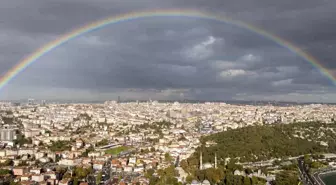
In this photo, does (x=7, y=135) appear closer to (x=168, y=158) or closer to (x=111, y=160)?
(x=111, y=160)

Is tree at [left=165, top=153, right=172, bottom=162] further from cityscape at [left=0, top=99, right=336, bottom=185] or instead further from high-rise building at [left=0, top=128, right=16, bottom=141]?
high-rise building at [left=0, top=128, right=16, bottom=141]

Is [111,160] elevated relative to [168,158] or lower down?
lower down

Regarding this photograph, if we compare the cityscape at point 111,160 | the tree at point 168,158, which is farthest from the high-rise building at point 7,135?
the tree at point 168,158

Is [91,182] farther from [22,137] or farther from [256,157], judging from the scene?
[22,137]

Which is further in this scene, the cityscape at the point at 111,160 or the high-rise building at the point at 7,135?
the high-rise building at the point at 7,135

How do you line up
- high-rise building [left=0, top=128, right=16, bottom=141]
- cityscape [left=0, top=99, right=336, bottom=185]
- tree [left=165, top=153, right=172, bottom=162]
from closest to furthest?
cityscape [left=0, top=99, right=336, bottom=185], tree [left=165, top=153, right=172, bottom=162], high-rise building [left=0, top=128, right=16, bottom=141]

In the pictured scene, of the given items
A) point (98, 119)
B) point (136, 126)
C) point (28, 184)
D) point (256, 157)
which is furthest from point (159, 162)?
point (98, 119)

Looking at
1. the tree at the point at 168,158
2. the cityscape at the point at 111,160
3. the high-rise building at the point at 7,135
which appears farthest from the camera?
the high-rise building at the point at 7,135

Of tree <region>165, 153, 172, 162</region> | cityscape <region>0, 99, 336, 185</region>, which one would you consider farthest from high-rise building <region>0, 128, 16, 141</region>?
tree <region>165, 153, 172, 162</region>

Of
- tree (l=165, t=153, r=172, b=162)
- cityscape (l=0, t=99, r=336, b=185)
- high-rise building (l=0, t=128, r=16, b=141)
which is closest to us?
cityscape (l=0, t=99, r=336, b=185)

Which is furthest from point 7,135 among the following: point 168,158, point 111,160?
point 168,158

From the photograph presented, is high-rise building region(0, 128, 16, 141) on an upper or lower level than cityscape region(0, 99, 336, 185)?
upper

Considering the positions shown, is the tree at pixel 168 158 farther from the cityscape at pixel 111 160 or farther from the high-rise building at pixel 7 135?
the high-rise building at pixel 7 135
